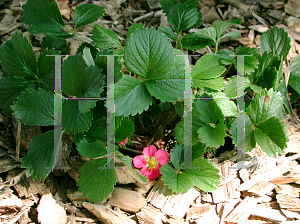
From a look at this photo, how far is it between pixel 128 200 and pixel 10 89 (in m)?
0.58

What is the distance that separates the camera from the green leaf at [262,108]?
948 mm

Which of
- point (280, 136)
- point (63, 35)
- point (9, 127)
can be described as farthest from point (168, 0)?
point (9, 127)

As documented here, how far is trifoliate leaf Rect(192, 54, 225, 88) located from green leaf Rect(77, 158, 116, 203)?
40 cm

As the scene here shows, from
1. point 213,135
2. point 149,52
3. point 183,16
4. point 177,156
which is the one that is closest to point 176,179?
point 177,156

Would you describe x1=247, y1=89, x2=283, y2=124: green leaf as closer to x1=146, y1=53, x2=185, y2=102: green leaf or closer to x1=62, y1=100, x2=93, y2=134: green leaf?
x1=146, y1=53, x2=185, y2=102: green leaf

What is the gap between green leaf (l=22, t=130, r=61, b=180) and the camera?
A: 885mm

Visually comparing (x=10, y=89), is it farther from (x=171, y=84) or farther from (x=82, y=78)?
(x=171, y=84)

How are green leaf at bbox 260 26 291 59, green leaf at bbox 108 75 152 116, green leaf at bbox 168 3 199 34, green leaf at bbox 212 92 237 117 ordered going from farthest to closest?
green leaf at bbox 260 26 291 59 < green leaf at bbox 168 3 199 34 < green leaf at bbox 212 92 237 117 < green leaf at bbox 108 75 152 116

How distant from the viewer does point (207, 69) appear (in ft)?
3.24

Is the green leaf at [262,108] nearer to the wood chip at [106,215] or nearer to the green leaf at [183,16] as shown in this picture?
the green leaf at [183,16]

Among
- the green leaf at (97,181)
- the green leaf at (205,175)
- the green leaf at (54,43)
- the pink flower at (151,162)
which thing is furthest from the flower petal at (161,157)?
the green leaf at (54,43)

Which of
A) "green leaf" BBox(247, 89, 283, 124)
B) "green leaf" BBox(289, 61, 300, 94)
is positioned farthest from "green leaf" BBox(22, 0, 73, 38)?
"green leaf" BBox(289, 61, 300, 94)

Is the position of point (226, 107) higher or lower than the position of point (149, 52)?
lower

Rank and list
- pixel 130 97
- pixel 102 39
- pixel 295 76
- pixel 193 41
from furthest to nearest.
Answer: pixel 295 76 < pixel 193 41 < pixel 102 39 < pixel 130 97
